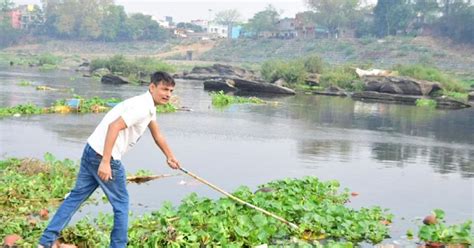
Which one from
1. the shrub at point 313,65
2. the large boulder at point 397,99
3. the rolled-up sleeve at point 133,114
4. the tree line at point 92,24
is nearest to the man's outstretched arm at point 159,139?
the rolled-up sleeve at point 133,114

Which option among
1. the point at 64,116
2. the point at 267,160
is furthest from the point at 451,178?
the point at 64,116

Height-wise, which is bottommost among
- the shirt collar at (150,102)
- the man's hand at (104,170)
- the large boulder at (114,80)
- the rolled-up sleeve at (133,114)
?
the large boulder at (114,80)

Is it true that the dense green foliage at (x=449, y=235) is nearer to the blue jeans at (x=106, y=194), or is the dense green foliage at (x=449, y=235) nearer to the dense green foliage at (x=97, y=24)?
the blue jeans at (x=106, y=194)

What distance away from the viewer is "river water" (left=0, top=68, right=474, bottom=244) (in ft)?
33.3

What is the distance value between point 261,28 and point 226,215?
101m

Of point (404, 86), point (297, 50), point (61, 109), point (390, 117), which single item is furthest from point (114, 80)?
point (297, 50)

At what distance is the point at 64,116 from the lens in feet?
67.2

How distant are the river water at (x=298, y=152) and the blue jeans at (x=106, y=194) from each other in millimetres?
2328

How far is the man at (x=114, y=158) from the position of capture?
5512 millimetres

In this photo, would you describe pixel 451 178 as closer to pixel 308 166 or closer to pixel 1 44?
pixel 308 166

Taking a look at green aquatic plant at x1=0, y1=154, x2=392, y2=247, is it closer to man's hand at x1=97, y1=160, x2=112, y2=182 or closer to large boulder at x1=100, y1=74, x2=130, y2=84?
man's hand at x1=97, y1=160, x2=112, y2=182

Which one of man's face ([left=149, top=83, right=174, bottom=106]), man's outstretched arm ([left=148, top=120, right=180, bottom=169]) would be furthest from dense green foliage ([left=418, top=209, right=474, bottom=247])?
man's face ([left=149, top=83, right=174, bottom=106])

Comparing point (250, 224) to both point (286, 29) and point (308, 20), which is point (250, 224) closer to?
point (308, 20)

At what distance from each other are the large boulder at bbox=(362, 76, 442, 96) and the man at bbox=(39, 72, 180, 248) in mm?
36706
